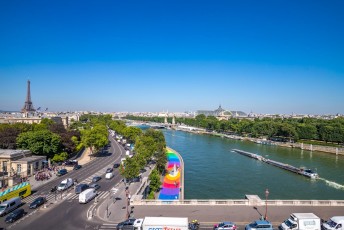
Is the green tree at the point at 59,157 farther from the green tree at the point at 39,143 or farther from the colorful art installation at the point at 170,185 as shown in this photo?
the colorful art installation at the point at 170,185

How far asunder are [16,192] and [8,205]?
429cm

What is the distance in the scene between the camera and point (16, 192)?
30719 millimetres

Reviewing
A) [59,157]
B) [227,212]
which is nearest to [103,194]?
[227,212]

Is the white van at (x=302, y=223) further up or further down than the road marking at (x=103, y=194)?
further up

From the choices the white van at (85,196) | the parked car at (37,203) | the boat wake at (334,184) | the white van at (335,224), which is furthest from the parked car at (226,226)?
the boat wake at (334,184)

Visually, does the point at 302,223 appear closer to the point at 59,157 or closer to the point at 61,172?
the point at 61,172

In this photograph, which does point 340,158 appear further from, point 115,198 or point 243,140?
A: point 115,198

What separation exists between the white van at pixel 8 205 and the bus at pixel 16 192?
1.97m

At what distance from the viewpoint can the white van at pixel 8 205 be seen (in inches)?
1026

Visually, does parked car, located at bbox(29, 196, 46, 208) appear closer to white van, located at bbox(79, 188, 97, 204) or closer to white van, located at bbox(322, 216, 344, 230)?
white van, located at bbox(79, 188, 97, 204)

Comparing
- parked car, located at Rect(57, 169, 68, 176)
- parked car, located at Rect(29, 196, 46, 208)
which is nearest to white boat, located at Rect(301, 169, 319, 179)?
parked car, located at Rect(57, 169, 68, 176)

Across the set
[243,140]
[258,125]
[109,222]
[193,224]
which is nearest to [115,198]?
[109,222]

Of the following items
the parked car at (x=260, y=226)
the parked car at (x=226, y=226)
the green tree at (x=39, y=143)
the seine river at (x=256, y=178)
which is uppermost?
the green tree at (x=39, y=143)

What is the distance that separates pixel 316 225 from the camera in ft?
67.4
